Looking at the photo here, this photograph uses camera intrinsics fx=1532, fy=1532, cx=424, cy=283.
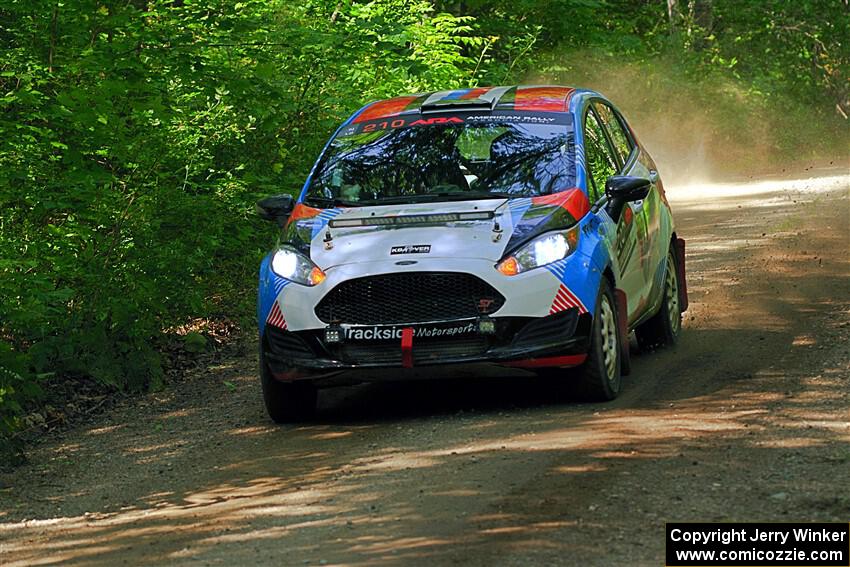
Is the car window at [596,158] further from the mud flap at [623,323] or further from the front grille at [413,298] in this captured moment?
the front grille at [413,298]

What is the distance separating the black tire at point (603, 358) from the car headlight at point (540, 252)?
37 cm

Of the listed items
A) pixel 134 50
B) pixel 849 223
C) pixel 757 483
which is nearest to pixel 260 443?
pixel 757 483

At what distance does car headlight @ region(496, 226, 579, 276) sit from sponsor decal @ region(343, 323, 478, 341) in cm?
41

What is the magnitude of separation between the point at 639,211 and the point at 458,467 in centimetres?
362

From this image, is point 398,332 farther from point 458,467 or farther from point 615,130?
point 615,130

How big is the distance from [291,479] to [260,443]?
48.2 inches

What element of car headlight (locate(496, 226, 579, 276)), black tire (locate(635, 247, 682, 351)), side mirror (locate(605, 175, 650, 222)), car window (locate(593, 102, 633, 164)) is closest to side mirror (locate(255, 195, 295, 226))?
car headlight (locate(496, 226, 579, 276))

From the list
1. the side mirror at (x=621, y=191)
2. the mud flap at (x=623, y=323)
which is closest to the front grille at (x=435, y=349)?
the mud flap at (x=623, y=323)

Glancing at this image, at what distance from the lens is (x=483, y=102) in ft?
34.5

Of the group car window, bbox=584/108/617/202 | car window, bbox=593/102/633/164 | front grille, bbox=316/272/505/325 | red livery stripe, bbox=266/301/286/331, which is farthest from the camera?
car window, bbox=593/102/633/164

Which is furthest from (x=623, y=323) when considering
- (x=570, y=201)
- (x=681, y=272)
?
(x=681, y=272)

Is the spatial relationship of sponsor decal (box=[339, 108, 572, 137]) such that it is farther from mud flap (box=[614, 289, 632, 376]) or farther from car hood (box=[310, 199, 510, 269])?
mud flap (box=[614, 289, 632, 376])

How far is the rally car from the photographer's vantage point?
354 inches

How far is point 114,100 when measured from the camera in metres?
12.9
